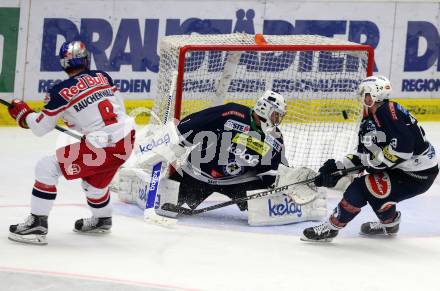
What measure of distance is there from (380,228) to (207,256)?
123cm

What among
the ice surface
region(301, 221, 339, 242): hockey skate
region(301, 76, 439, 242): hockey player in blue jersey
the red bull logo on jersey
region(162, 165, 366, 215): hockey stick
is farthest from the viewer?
region(162, 165, 366, 215): hockey stick

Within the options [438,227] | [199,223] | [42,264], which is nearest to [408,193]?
[438,227]

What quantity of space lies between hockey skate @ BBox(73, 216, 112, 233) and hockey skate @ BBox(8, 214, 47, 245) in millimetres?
399

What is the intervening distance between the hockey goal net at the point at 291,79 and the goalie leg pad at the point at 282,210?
2.75ft

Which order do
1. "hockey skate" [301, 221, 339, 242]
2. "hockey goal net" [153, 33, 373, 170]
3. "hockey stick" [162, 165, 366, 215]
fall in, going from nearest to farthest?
"hockey skate" [301, 221, 339, 242] → "hockey stick" [162, 165, 366, 215] → "hockey goal net" [153, 33, 373, 170]

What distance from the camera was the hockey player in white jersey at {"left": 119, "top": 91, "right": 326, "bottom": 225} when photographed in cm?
703

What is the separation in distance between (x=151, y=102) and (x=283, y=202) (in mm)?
2735

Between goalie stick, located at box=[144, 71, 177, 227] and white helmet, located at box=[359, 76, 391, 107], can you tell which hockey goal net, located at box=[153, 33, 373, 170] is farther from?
white helmet, located at box=[359, 76, 391, 107]

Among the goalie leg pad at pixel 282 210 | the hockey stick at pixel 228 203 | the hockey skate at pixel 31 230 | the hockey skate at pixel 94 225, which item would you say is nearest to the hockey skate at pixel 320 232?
the hockey stick at pixel 228 203

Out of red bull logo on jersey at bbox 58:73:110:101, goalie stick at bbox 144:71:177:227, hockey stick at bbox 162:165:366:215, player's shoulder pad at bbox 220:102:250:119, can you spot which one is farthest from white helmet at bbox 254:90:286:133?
red bull logo on jersey at bbox 58:73:110:101

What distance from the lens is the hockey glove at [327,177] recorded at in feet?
22.0

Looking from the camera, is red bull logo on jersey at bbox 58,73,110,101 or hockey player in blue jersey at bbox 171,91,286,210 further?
hockey player in blue jersey at bbox 171,91,286,210

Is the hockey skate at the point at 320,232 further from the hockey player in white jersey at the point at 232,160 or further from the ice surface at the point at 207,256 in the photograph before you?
the hockey player in white jersey at the point at 232,160

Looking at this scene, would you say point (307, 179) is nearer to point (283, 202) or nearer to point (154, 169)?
point (283, 202)
